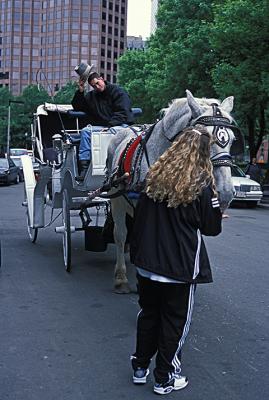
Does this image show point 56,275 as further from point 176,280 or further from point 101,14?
point 101,14

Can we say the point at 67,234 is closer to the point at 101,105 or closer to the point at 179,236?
the point at 101,105

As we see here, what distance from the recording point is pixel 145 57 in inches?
1578

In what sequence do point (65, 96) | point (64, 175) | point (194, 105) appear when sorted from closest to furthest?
1. point (194, 105)
2. point (64, 175)
3. point (65, 96)

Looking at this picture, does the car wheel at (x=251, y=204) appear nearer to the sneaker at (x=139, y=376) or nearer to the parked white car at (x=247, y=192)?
the parked white car at (x=247, y=192)

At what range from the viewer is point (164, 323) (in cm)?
382

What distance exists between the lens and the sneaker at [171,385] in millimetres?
3846

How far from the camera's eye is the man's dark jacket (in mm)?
7183

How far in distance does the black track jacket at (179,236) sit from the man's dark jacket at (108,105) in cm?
357

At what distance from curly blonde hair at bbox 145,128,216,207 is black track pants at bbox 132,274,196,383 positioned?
606 millimetres

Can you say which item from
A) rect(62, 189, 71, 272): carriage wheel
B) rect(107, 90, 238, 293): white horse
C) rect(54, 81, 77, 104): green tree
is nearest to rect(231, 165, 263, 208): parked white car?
rect(62, 189, 71, 272): carriage wheel

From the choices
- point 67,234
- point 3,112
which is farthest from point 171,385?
point 3,112

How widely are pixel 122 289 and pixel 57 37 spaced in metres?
139

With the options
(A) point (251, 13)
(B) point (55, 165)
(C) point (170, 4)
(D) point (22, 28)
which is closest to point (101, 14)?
(D) point (22, 28)

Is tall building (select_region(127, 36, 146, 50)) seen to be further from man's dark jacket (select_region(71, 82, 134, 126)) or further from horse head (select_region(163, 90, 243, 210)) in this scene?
horse head (select_region(163, 90, 243, 210))
